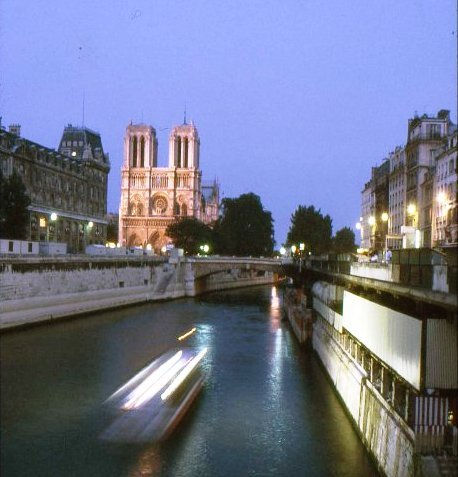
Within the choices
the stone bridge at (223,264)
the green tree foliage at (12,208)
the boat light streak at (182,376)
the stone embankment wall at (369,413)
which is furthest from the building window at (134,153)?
the boat light streak at (182,376)

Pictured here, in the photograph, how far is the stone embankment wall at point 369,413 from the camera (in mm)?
14920

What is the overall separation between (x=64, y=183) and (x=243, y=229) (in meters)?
35.1

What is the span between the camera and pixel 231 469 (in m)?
18.6

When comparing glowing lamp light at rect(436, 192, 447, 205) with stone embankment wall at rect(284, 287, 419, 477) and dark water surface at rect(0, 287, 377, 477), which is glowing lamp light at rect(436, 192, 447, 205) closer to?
dark water surface at rect(0, 287, 377, 477)

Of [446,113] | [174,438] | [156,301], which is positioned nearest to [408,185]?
[446,113]

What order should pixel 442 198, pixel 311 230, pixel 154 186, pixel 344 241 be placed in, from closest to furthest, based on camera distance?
pixel 442 198 → pixel 311 230 → pixel 344 241 → pixel 154 186

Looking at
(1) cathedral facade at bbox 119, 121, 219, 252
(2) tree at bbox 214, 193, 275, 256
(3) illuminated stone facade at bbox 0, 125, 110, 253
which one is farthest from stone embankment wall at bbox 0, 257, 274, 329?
(1) cathedral facade at bbox 119, 121, 219, 252

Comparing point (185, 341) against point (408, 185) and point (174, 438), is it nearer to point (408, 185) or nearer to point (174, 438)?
point (174, 438)

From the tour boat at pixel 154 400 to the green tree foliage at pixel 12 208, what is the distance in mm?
38065

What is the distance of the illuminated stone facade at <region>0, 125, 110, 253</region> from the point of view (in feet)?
241

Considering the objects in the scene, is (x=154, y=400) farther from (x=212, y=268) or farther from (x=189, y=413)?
(x=212, y=268)

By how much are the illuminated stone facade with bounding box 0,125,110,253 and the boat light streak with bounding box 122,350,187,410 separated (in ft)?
163

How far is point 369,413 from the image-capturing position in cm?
1944

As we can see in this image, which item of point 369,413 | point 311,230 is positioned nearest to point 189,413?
point 369,413
